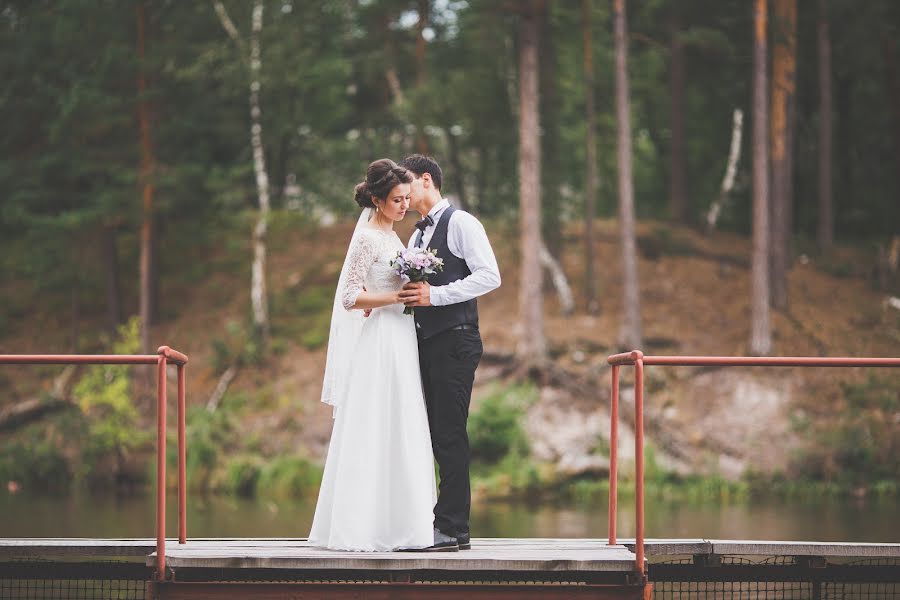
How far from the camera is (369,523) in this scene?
6.36 m

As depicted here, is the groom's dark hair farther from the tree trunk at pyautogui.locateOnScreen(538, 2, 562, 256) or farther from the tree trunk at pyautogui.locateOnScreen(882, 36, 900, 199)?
the tree trunk at pyautogui.locateOnScreen(882, 36, 900, 199)

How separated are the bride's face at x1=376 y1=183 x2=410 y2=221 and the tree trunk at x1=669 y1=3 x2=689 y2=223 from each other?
22559 millimetres

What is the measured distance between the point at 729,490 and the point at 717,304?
20.3 feet

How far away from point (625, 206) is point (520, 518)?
8.16 meters

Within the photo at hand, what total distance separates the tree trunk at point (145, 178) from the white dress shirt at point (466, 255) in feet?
57.7

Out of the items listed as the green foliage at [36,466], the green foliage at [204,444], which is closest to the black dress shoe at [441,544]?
the green foliage at [204,444]

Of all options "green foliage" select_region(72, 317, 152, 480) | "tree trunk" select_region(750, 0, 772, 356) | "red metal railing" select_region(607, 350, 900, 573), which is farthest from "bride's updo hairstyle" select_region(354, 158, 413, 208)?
"tree trunk" select_region(750, 0, 772, 356)

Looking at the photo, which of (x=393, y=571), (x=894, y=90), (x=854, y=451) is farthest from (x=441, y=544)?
(x=894, y=90)

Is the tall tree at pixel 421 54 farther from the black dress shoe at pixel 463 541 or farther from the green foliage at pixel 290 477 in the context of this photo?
the black dress shoe at pixel 463 541

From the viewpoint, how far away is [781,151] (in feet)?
80.9

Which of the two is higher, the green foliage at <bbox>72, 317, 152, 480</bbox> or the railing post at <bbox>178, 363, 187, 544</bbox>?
the railing post at <bbox>178, 363, 187, 544</bbox>

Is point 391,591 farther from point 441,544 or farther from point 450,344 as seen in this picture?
point 450,344

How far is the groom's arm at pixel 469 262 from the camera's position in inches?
247

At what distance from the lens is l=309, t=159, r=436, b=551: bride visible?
6.36 m
